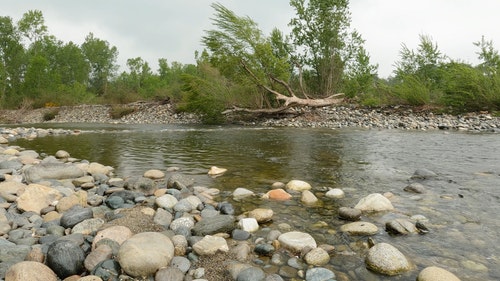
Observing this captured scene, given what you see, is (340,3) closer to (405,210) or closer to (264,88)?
(264,88)

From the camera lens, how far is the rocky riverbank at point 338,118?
1348 cm

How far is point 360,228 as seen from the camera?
2.98 meters

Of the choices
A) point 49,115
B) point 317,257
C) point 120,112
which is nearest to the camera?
point 317,257

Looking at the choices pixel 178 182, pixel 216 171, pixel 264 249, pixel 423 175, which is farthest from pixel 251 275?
pixel 423 175

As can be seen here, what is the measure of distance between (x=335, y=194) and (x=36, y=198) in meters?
3.64

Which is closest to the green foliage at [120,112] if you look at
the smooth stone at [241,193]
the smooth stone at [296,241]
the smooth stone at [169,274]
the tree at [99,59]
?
the smooth stone at [241,193]

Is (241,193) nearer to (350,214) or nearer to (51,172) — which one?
(350,214)

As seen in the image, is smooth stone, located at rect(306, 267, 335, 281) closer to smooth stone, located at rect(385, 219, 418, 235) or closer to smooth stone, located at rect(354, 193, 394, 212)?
smooth stone, located at rect(385, 219, 418, 235)

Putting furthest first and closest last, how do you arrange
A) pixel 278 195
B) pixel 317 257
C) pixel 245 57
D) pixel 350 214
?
pixel 245 57 → pixel 278 195 → pixel 350 214 → pixel 317 257

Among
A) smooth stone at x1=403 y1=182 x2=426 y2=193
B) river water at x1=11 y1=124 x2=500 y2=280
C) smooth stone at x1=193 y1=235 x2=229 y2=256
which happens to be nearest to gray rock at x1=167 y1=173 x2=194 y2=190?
river water at x1=11 y1=124 x2=500 y2=280

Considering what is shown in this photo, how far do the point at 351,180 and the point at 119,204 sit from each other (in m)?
3.38

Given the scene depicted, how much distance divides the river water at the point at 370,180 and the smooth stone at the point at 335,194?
122 mm

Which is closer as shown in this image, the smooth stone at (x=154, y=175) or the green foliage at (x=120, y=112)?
the smooth stone at (x=154, y=175)

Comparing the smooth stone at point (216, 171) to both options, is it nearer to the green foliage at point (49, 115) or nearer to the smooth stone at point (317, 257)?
the smooth stone at point (317, 257)
